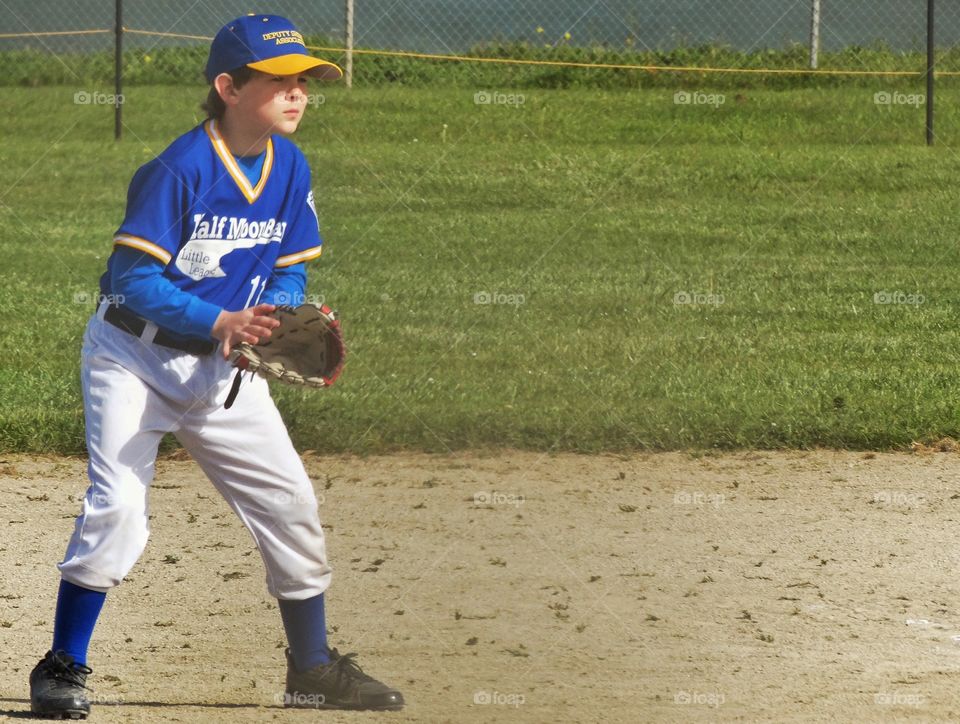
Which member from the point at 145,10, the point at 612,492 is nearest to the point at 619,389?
the point at 612,492

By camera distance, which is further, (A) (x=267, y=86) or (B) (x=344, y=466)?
(B) (x=344, y=466)

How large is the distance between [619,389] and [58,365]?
3.19m

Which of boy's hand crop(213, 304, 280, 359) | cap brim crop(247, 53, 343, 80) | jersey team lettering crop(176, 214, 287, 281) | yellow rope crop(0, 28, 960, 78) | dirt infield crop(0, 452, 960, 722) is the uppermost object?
yellow rope crop(0, 28, 960, 78)

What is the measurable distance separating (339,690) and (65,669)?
0.74 m

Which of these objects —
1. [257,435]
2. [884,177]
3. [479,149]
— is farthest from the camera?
[479,149]

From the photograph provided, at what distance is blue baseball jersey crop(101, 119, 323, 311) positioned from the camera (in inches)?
152

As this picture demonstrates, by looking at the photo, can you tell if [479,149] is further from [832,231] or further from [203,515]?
[203,515]

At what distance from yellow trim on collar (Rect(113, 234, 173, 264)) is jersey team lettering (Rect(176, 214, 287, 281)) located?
0.11 meters

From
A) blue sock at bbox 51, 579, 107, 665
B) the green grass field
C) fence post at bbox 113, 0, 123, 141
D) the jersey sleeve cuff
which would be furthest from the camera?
fence post at bbox 113, 0, 123, 141

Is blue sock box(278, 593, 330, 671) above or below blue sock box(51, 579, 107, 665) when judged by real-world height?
below

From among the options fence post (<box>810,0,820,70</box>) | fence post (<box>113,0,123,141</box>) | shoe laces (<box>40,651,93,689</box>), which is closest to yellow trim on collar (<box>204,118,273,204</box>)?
shoe laces (<box>40,651,93,689</box>)

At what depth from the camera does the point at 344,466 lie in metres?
6.76

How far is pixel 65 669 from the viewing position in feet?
13.0

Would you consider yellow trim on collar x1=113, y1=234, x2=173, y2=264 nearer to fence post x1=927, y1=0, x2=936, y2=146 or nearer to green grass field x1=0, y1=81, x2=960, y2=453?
green grass field x1=0, y1=81, x2=960, y2=453
